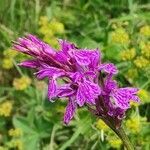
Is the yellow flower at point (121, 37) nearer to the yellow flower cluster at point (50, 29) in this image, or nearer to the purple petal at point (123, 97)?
the yellow flower cluster at point (50, 29)

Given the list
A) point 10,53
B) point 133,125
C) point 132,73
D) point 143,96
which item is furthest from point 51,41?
point 133,125

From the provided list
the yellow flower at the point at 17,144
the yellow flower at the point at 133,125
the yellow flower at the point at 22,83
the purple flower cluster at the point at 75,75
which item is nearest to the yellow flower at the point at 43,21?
the yellow flower at the point at 22,83

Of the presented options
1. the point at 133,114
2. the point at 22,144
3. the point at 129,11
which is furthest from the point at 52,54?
the point at 129,11

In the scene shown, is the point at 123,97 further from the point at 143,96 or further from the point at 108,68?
the point at 143,96

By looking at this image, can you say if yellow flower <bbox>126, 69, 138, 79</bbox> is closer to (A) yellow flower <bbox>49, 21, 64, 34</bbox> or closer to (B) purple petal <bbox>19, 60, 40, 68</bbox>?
(A) yellow flower <bbox>49, 21, 64, 34</bbox>

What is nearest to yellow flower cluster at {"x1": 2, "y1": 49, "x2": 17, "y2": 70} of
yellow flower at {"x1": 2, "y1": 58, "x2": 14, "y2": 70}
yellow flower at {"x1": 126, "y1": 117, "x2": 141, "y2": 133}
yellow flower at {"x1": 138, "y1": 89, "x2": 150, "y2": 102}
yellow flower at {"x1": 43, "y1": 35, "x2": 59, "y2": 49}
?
yellow flower at {"x1": 2, "y1": 58, "x2": 14, "y2": 70}
